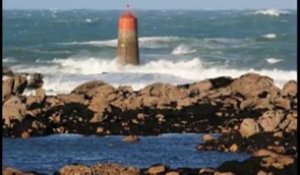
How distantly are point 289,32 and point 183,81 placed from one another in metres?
40.4

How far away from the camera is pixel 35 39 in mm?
88500

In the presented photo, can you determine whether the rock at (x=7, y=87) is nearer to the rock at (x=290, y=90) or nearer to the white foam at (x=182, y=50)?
the rock at (x=290, y=90)

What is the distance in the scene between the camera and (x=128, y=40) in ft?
174

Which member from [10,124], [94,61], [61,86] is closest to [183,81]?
[61,86]

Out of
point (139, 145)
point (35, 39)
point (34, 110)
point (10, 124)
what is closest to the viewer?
point (139, 145)

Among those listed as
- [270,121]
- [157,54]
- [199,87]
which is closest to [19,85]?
[199,87]

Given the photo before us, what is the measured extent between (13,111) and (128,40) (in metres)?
18.6

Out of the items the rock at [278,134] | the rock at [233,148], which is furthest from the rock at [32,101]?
the rock at [278,134]

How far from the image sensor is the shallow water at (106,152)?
27203 mm

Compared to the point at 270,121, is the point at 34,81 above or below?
below

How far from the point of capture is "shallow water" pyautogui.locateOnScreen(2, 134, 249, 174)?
2720 centimetres

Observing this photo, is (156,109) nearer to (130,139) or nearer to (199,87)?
(199,87)

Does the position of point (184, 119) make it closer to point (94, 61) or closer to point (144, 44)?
point (94, 61)

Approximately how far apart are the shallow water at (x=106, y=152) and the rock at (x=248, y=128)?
1348 millimetres
